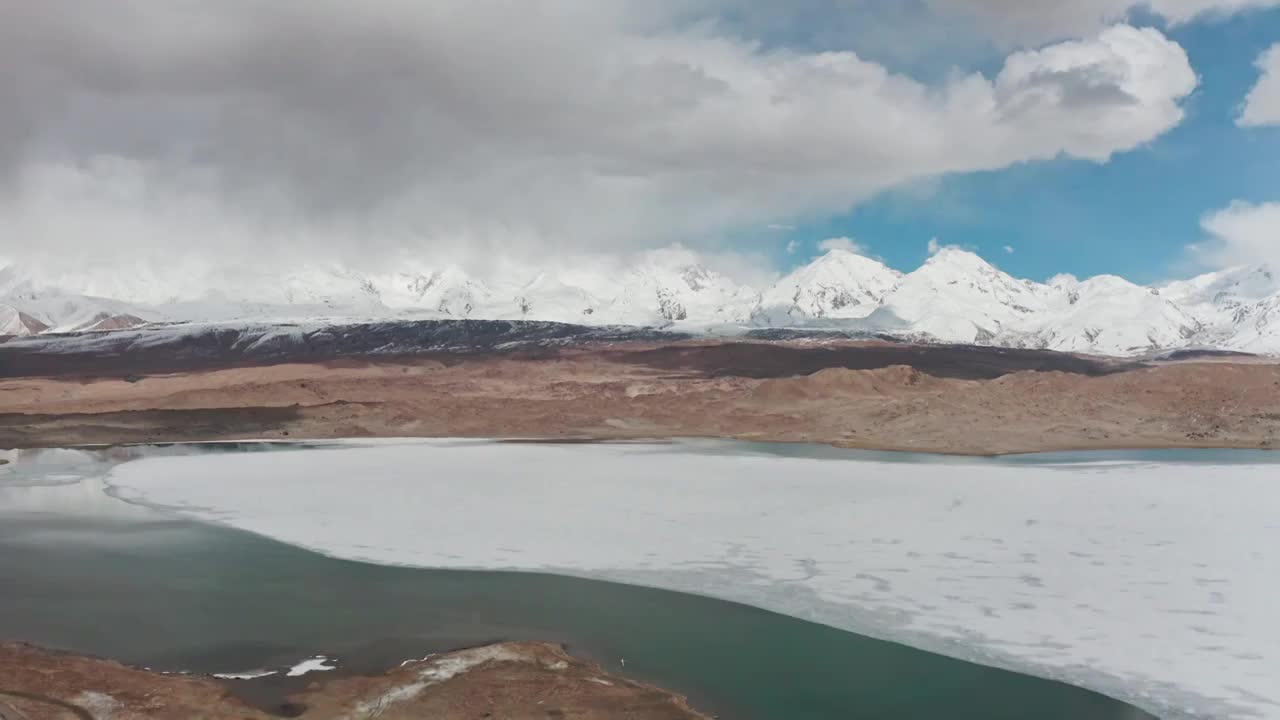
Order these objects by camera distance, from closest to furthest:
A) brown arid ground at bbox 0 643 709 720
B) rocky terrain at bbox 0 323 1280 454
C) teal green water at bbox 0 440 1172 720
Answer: brown arid ground at bbox 0 643 709 720
teal green water at bbox 0 440 1172 720
rocky terrain at bbox 0 323 1280 454

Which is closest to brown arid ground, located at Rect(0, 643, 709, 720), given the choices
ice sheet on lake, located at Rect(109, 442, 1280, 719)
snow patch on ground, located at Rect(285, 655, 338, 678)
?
snow patch on ground, located at Rect(285, 655, 338, 678)

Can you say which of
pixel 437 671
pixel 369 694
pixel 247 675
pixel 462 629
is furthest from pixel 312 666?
pixel 462 629

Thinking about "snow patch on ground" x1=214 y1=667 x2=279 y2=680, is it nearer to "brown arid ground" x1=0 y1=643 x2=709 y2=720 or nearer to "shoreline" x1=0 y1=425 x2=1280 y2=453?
"brown arid ground" x1=0 y1=643 x2=709 y2=720

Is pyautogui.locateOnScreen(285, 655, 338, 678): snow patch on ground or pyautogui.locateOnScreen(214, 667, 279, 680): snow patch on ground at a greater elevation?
pyautogui.locateOnScreen(285, 655, 338, 678): snow patch on ground

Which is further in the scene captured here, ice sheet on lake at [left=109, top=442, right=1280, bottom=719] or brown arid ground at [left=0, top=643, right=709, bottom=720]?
ice sheet on lake at [left=109, top=442, right=1280, bottom=719]

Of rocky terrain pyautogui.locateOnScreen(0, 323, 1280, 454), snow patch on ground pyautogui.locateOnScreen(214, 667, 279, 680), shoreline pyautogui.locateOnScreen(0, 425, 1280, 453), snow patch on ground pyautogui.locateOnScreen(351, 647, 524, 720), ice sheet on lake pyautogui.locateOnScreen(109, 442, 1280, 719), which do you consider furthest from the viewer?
rocky terrain pyautogui.locateOnScreen(0, 323, 1280, 454)

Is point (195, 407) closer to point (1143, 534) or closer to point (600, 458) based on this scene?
point (600, 458)
